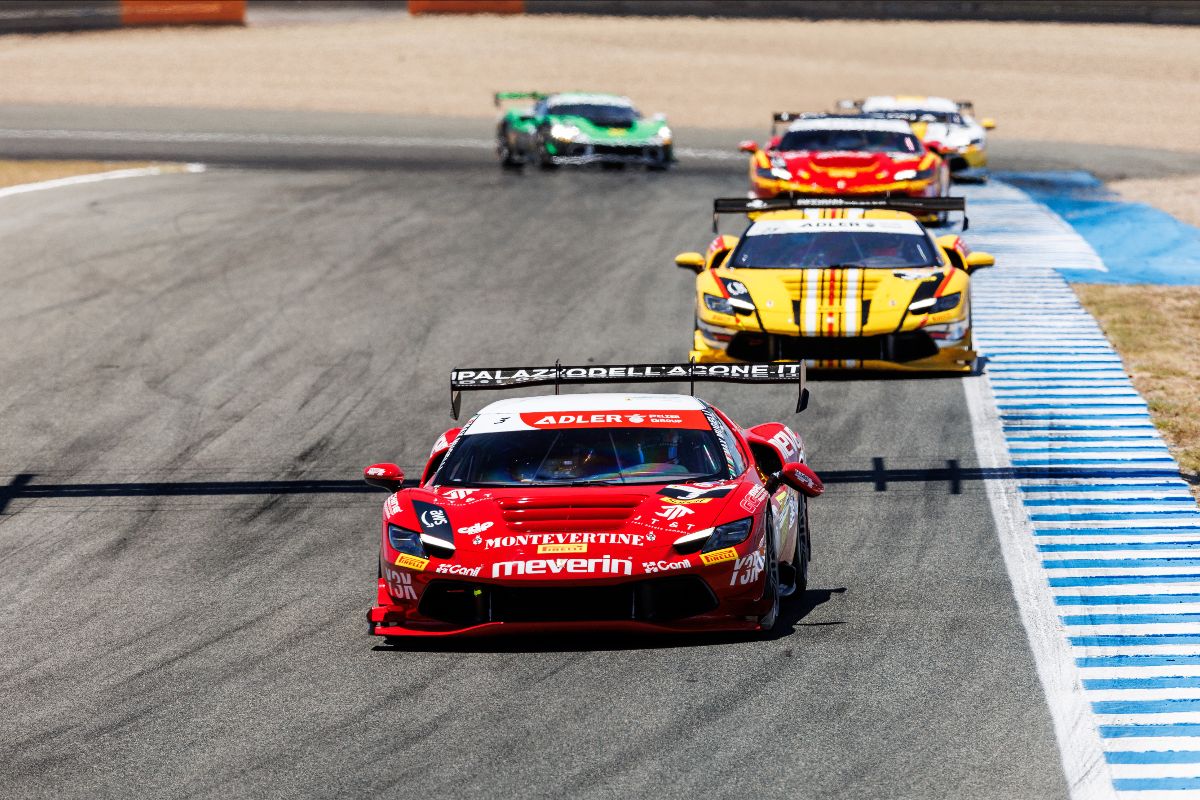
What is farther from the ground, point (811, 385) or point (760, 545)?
point (760, 545)

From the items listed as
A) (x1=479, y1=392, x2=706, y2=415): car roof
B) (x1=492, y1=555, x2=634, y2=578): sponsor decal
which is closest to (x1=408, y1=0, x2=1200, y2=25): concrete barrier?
(x1=479, y1=392, x2=706, y2=415): car roof

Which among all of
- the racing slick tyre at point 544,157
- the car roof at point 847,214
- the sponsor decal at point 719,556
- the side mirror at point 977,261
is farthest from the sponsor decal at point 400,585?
the racing slick tyre at point 544,157

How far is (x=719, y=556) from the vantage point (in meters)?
8.79

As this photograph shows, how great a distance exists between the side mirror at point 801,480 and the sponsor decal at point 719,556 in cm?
94

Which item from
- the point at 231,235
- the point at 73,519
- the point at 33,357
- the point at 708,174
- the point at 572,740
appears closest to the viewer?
the point at 572,740

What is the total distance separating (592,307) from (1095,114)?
2682 centimetres

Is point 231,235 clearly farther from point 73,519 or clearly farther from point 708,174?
point 73,519

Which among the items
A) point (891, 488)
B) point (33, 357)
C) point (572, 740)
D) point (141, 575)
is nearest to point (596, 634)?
point (572, 740)

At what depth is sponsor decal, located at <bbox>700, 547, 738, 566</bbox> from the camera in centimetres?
876

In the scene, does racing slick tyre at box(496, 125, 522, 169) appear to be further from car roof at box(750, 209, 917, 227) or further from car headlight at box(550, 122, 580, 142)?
car roof at box(750, 209, 917, 227)

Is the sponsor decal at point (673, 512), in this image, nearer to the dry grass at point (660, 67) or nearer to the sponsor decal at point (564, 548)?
the sponsor decal at point (564, 548)

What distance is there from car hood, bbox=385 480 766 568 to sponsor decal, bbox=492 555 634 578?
3 centimetres

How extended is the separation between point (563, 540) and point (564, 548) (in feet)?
0.19

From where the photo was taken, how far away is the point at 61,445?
14359mm
